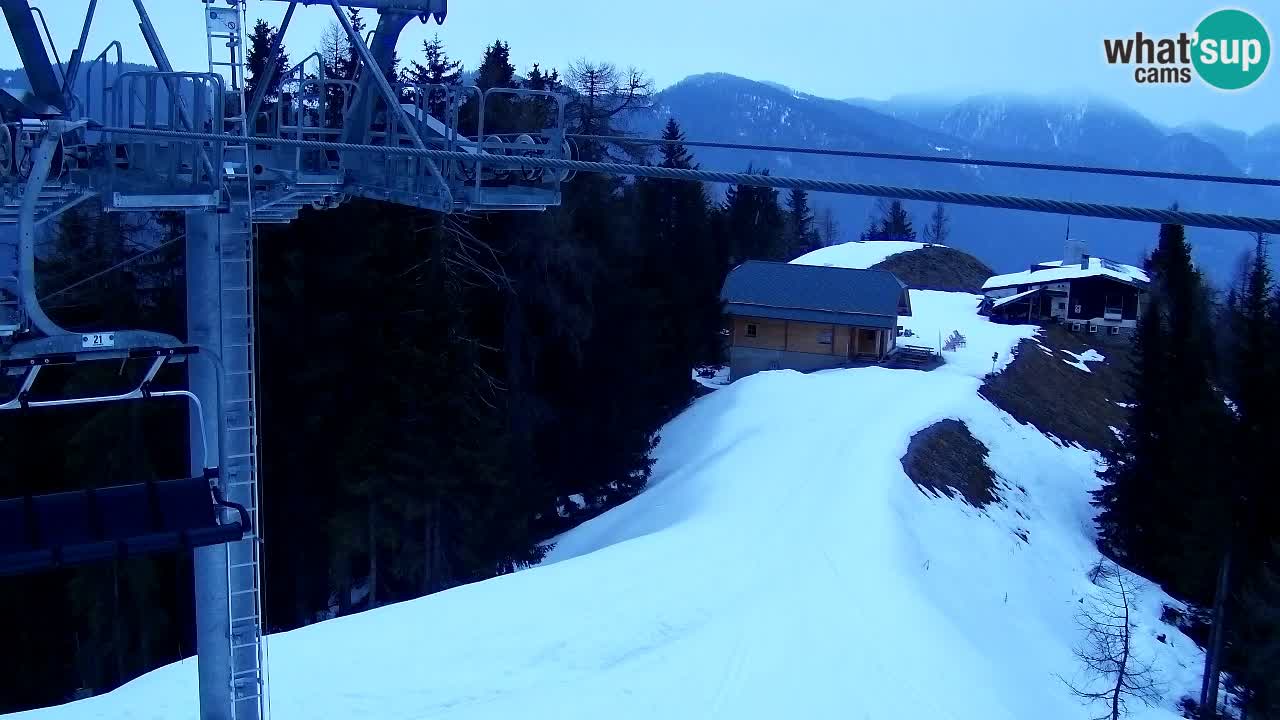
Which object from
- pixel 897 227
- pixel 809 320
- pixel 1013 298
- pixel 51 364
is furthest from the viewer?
pixel 897 227

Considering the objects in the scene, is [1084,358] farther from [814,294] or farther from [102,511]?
[102,511]

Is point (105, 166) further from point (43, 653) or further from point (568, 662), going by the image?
point (43, 653)

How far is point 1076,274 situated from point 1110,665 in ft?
139

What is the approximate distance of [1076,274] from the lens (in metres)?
60.2

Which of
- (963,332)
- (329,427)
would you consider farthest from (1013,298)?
(329,427)

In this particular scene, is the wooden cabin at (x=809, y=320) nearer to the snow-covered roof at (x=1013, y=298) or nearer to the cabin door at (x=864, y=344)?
the cabin door at (x=864, y=344)

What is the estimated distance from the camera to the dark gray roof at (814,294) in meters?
45.4

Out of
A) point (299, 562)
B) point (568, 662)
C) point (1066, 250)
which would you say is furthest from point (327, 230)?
point (1066, 250)

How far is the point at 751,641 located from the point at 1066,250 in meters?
62.3

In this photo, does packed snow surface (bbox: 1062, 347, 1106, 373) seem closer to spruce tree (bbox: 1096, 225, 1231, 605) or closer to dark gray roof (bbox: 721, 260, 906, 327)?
dark gray roof (bbox: 721, 260, 906, 327)

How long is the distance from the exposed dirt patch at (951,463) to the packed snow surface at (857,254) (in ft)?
143

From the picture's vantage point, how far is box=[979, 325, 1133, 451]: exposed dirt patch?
42.7 metres

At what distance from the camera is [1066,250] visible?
233 feet

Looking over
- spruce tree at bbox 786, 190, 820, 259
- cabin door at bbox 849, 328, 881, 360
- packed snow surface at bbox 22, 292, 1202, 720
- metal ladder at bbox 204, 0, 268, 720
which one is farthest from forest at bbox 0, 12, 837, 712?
spruce tree at bbox 786, 190, 820, 259
